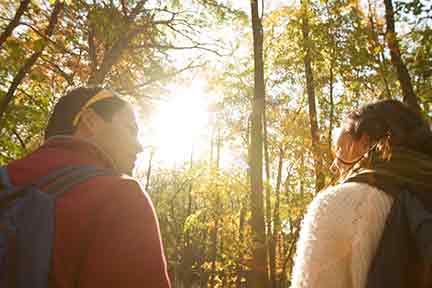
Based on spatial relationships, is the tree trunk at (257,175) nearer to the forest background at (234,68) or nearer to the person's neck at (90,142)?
the forest background at (234,68)

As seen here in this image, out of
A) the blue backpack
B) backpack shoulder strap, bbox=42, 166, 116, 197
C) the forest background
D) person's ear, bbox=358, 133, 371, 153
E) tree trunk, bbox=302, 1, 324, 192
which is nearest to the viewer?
the blue backpack

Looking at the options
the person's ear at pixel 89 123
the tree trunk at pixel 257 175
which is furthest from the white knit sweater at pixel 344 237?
the tree trunk at pixel 257 175

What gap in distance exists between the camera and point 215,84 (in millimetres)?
11859

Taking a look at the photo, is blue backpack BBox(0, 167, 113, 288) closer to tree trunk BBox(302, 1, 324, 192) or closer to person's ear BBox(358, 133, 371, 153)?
person's ear BBox(358, 133, 371, 153)

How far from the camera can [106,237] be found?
114 cm

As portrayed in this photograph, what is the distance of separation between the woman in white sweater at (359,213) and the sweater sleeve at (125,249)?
643 mm

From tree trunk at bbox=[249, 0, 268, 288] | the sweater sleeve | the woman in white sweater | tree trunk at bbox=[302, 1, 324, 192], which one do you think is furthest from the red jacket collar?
tree trunk at bbox=[302, 1, 324, 192]

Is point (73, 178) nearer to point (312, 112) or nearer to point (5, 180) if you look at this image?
point (5, 180)

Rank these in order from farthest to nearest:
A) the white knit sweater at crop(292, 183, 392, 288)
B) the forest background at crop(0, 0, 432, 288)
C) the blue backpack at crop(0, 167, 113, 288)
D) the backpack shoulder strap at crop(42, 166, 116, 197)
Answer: the forest background at crop(0, 0, 432, 288) → the white knit sweater at crop(292, 183, 392, 288) → the backpack shoulder strap at crop(42, 166, 116, 197) → the blue backpack at crop(0, 167, 113, 288)

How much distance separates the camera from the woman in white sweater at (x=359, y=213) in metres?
1.42

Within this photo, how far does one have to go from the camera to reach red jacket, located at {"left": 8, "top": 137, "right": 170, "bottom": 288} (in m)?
1.10

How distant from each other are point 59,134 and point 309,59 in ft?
31.8

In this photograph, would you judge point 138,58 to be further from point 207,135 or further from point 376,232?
point 207,135

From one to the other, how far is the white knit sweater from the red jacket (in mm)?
639
